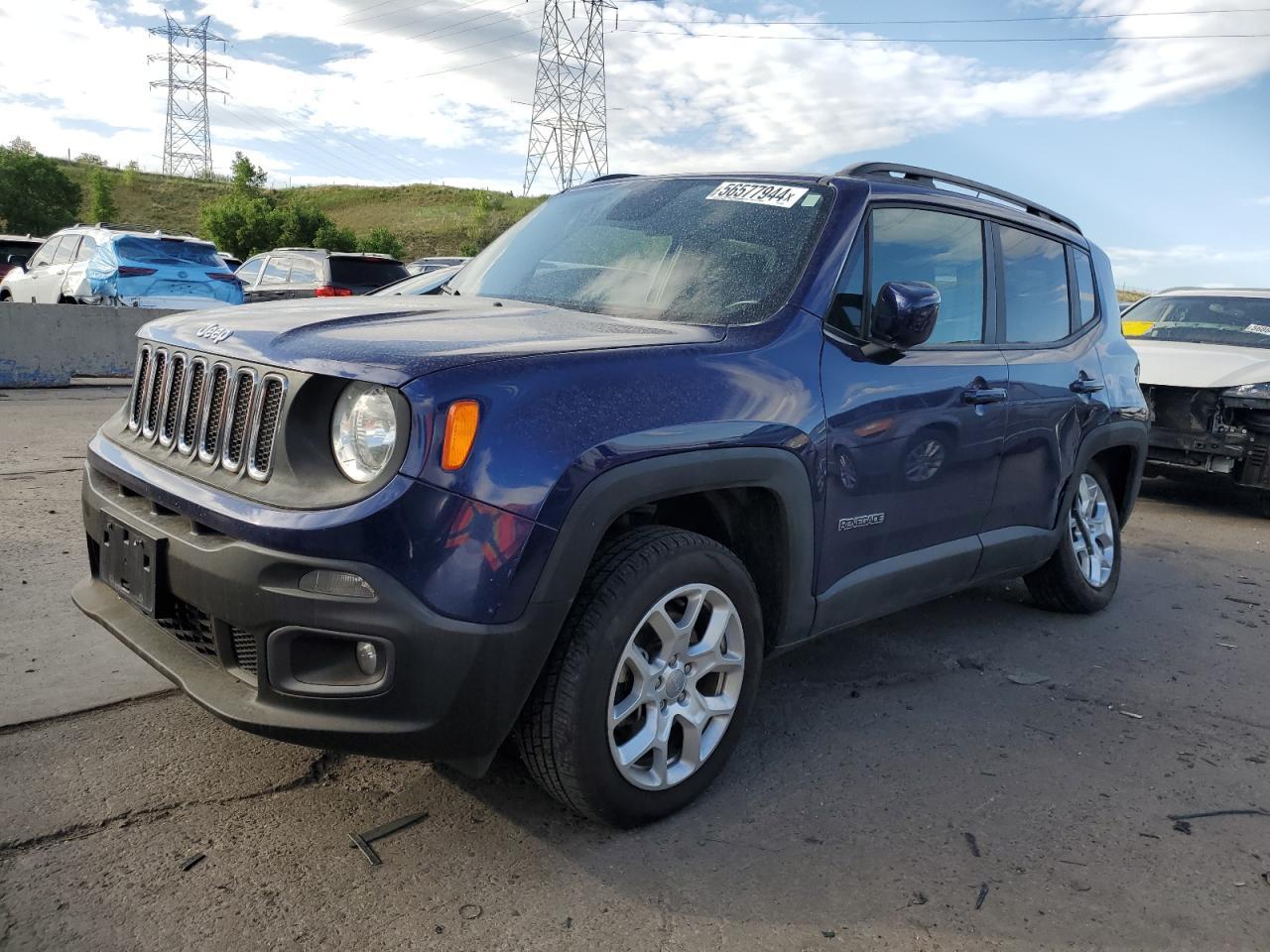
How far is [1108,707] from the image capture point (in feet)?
12.5

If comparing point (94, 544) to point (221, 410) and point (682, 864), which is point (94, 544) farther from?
point (682, 864)

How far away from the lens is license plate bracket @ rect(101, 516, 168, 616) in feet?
8.34

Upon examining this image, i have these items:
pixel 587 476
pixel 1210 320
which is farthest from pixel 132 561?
pixel 1210 320

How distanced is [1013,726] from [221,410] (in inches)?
110

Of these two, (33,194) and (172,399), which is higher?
(33,194)

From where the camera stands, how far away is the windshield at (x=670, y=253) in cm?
319

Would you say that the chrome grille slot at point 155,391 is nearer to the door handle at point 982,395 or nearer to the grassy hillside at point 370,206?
the door handle at point 982,395

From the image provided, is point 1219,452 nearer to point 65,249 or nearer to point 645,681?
point 645,681

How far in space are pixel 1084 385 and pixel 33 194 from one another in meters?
67.3

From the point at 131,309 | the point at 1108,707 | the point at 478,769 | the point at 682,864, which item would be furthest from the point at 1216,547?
the point at 131,309

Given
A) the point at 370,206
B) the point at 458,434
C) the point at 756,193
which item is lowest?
the point at 458,434

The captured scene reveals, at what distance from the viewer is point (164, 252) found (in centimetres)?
1361

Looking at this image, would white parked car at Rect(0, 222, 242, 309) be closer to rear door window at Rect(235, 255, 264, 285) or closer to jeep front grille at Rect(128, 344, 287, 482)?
rear door window at Rect(235, 255, 264, 285)

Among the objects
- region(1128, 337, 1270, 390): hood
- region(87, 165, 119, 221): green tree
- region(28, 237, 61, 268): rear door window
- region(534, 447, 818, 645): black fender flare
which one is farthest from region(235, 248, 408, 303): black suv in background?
region(87, 165, 119, 221): green tree
